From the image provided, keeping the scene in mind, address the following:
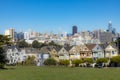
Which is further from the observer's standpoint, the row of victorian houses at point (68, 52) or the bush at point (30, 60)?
the bush at point (30, 60)

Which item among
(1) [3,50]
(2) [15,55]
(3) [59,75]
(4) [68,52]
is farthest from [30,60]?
(3) [59,75]

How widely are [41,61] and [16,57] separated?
11097 millimetres

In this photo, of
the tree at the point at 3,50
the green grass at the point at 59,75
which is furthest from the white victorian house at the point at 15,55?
the green grass at the point at 59,75

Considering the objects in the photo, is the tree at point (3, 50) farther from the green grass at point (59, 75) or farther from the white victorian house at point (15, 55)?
the white victorian house at point (15, 55)

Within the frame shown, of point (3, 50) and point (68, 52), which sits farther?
point (68, 52)

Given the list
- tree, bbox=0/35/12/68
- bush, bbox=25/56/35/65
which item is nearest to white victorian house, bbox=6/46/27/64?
bush, bbox=25/56/35/65

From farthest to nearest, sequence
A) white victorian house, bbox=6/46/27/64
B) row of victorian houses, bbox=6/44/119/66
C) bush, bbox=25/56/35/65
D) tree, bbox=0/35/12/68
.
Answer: white victorian house, bbox=6/46/27/64 < bush, bbox=25/56/35/65 < row of victorian houses, bbox=6/44/119/66 < tree, bbox=0/35/12/68

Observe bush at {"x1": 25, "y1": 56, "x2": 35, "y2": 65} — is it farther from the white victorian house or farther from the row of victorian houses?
the white victorian house

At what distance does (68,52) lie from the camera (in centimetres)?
11750

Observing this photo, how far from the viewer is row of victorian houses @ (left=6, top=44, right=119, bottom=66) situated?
10738cm

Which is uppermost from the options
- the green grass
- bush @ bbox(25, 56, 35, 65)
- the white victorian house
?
the white victorian house

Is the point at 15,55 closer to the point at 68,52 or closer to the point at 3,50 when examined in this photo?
the point at 68,52

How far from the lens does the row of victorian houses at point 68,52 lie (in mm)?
107375

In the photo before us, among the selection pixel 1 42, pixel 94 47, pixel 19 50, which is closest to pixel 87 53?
pixel 94 47
